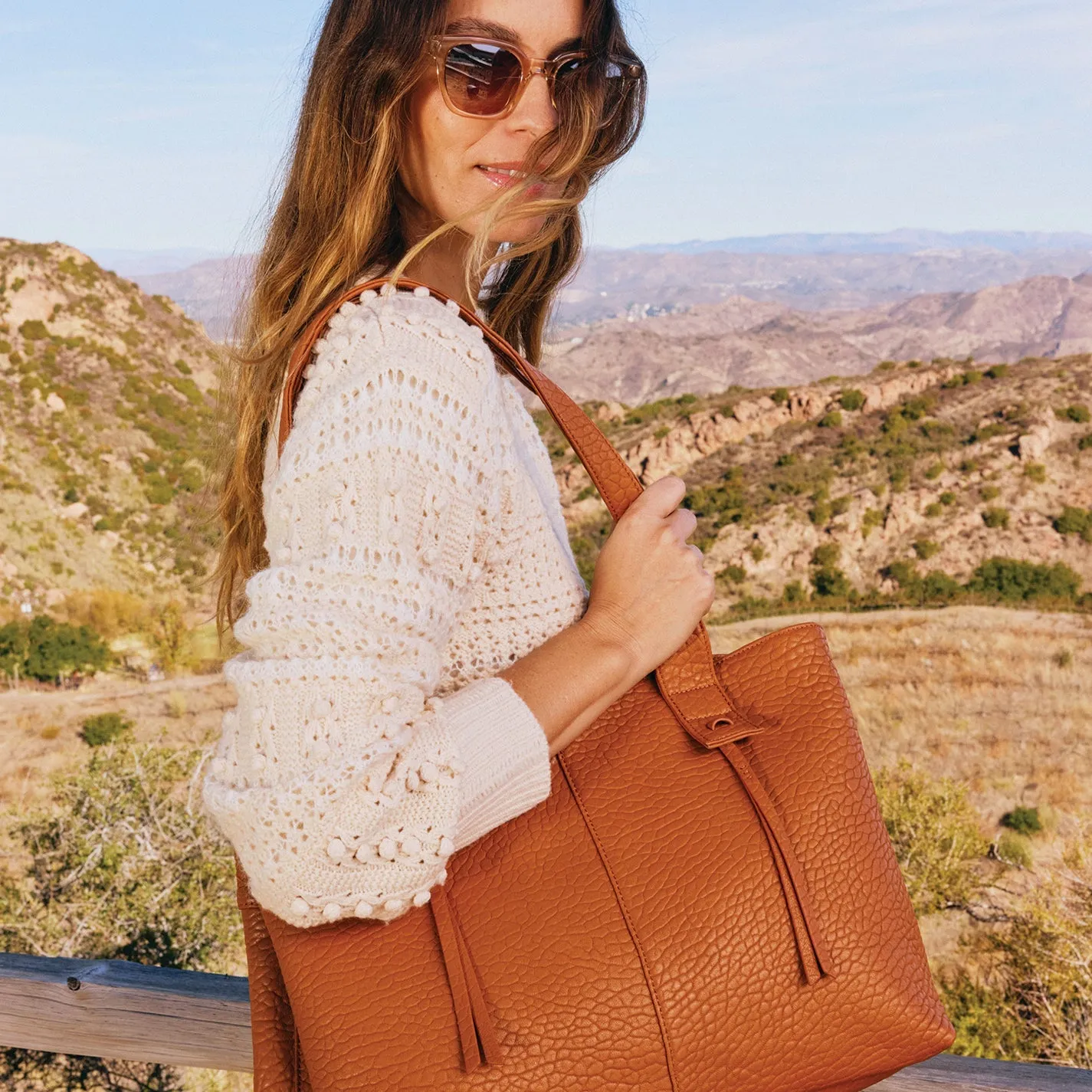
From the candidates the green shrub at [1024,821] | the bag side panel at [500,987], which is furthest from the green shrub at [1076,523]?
the bag side panel at [500,987]

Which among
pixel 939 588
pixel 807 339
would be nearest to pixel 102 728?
pixel 939 588

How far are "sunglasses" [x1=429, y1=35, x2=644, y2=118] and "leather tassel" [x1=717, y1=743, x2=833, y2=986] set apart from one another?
2.63ft

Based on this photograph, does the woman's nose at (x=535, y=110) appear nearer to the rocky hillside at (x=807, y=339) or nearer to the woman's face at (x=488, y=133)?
the woman's face at (x=488, y=133)

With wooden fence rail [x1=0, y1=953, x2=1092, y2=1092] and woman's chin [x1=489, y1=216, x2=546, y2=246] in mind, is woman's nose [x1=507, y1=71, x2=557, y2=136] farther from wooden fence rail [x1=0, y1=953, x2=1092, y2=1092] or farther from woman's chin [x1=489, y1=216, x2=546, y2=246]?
wooden fence rail [x1=0, y1=953, x2=1092, y2=1092]

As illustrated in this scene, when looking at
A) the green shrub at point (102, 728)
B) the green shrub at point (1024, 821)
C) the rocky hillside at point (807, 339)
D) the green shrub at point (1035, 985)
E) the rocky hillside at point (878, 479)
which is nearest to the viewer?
the green shrub at point (1035, 985)

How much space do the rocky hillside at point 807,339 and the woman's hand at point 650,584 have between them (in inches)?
1885

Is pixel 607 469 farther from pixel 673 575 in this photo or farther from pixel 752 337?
pixel 752 337

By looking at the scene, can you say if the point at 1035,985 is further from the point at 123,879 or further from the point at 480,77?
the point at 480,77

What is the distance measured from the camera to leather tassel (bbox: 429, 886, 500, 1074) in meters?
0.89

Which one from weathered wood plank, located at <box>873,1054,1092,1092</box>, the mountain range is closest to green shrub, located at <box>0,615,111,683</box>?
the mountain range

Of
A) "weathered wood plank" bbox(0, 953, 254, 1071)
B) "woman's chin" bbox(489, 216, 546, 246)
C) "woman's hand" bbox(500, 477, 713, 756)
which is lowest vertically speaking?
"weathered wood plank" bbox(0, 953, 254, 1071)

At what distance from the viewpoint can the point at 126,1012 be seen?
1.52 meters

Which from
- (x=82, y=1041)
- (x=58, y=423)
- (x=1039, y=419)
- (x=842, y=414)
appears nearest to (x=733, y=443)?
(x=842, y=414)

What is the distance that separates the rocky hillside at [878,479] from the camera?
29.0 metres
